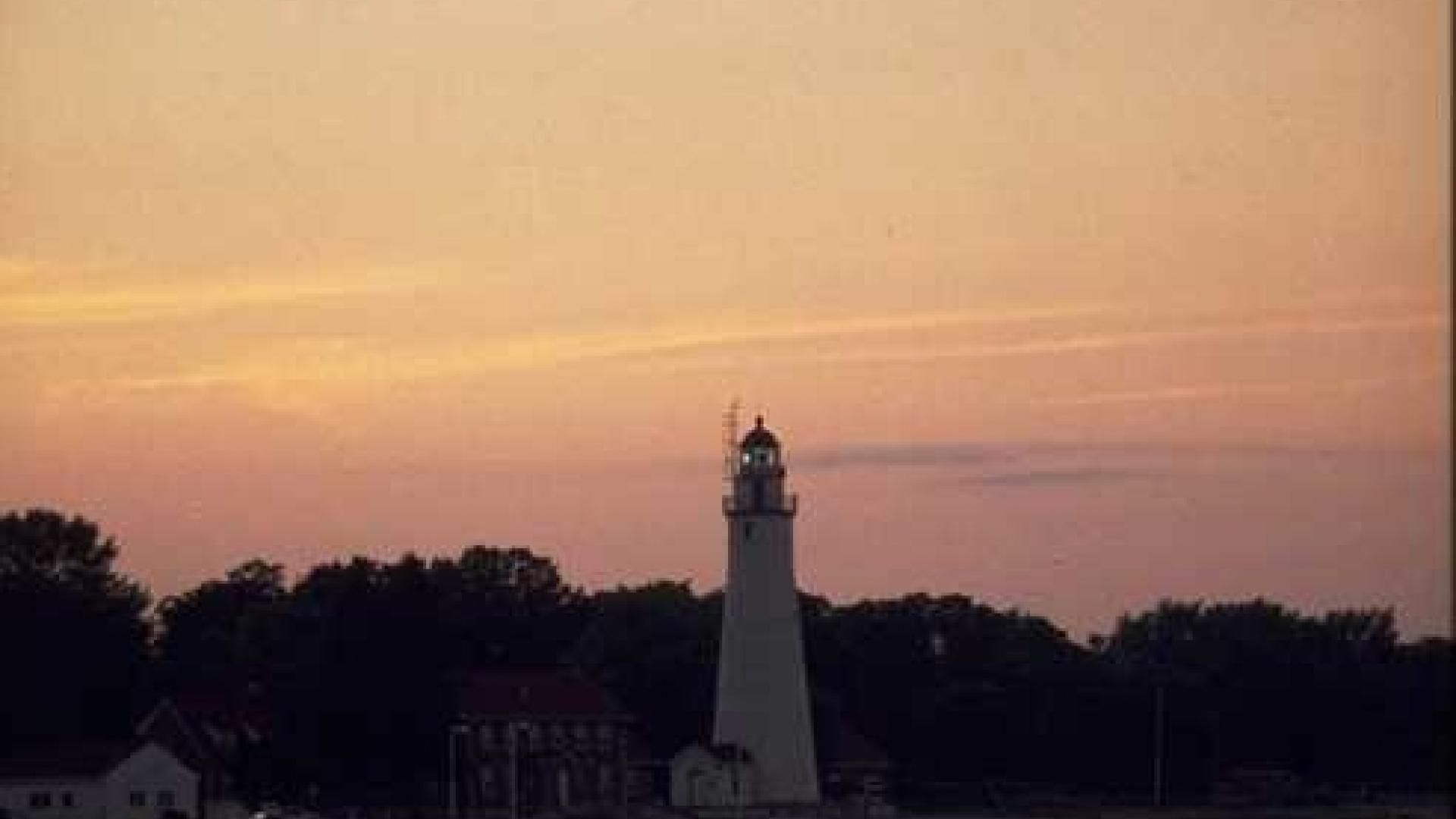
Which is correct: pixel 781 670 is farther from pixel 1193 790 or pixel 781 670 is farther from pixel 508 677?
pixel 1193 790

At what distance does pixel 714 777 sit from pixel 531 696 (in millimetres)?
8194

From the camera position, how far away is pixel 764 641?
104812mm

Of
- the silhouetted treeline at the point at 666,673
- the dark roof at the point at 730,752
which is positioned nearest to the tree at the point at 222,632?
the silhouetted treeline at the point at 666,673

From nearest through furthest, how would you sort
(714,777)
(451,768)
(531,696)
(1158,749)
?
(714,777), (451,768), (531,696), (1158,749)

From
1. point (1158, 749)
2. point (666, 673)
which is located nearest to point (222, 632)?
point (666, 673)

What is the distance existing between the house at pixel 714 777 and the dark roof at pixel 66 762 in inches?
651

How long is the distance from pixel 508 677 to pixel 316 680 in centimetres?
1152

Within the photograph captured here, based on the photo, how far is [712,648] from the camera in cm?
12538

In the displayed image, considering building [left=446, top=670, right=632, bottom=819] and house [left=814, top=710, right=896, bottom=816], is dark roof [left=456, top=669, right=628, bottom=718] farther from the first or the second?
house [left=814, top=710, right=896, bottom=816]

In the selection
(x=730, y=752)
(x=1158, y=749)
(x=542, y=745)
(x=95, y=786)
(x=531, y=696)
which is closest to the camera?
(x=95, y=786)

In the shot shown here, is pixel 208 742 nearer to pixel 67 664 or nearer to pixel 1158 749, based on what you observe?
pixel 67 664

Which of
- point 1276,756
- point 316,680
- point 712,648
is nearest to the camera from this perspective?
point 316,680

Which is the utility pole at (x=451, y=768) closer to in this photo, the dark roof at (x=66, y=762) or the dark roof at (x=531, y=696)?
the dark roof at (x=531, y=696)

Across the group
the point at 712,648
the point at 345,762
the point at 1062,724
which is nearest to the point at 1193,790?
the point at 1062,724
